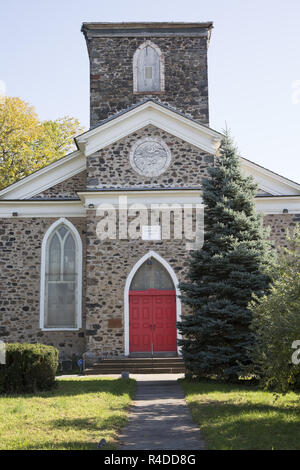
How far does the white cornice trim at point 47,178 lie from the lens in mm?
19609

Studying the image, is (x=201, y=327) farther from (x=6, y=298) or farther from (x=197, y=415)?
(x=6, y=298)

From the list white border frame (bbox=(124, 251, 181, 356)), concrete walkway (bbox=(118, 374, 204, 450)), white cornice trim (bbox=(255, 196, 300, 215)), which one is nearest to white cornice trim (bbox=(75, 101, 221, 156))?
white cornice trim (bbox=(255, 196, 300, 215))

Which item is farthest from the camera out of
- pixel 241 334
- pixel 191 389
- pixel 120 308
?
pixel 120 308

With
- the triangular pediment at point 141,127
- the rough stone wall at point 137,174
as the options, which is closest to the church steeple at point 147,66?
the triangular pediment at point 141,127

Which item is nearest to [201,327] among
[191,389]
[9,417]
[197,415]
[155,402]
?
[191,389]

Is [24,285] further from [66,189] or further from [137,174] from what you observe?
[137,174]

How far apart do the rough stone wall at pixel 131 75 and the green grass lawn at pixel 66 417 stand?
1319 cm

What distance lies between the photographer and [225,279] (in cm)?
1384

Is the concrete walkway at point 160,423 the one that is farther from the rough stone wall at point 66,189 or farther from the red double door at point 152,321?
the rough stone wall at point 66,189

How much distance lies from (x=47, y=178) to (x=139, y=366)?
8398mm

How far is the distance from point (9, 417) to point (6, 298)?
10.7 metres

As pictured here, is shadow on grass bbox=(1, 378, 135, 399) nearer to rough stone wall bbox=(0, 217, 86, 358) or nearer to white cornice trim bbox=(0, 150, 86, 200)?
rough stone wall bbox=(0, 217, 86, 358)

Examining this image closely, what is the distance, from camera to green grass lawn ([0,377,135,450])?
281 inches

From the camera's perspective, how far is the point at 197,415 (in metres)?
9.03
